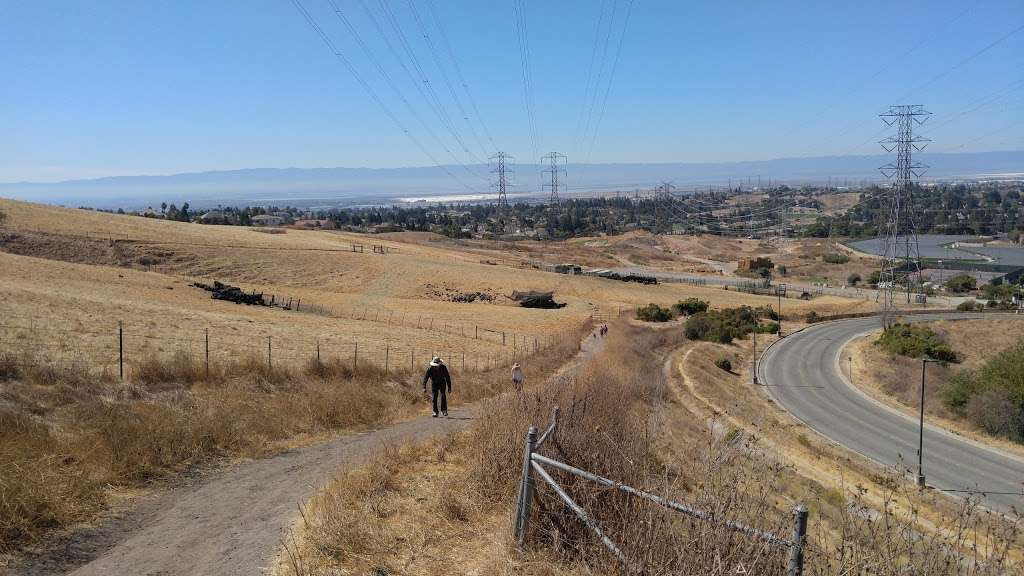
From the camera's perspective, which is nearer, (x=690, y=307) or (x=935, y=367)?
(x=935, y=367)

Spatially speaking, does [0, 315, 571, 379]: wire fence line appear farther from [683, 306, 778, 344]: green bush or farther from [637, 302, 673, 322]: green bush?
[637, 302, 673, 322]: green bush

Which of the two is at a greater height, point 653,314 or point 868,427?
point 653,314

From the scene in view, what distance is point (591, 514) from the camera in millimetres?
6438

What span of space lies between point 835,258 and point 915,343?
9108 cm

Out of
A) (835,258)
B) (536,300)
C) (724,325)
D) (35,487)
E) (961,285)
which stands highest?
(35,487)

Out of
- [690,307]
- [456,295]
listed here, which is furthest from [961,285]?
[456,295]

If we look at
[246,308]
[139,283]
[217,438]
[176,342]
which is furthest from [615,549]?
[139,283]

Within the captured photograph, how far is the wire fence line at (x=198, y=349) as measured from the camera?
702 inches

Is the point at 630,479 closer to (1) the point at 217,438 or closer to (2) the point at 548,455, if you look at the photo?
(2) the point at 548,455

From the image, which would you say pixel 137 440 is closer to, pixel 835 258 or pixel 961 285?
pixel 961 285

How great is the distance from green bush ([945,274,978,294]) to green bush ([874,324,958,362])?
1944 inches

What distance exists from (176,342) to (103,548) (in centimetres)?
1723

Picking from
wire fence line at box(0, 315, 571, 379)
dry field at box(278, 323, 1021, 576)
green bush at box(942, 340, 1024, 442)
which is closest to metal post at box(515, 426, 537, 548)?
dry field at box(278, 323, 1021, 576)

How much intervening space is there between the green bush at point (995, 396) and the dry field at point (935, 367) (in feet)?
2.12
